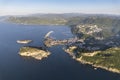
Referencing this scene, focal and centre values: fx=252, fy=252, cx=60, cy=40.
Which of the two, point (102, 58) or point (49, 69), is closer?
point (49, 69)

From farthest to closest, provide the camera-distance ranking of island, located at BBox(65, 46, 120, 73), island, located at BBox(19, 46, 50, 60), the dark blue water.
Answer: island, located at BBox(19, 46, 50, 60), island, located at BBox(65, 46, 120, 73), the dark blue water

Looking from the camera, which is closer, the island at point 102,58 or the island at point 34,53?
the island at point 102,58

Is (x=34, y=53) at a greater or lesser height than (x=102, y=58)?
lesser

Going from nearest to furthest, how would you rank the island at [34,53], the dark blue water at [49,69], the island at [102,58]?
the dark blue water at [49,69]
the island at [102,58]
the island at [34,53]

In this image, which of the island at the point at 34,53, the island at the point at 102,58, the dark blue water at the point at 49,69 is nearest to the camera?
the dark blue water at the point at 49,69

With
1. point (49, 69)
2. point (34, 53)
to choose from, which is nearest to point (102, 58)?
point (49, 69)

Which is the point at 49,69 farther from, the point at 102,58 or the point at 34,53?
the point at 34,53

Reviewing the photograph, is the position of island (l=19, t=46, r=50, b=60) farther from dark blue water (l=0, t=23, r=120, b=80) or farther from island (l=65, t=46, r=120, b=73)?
island (l=65, t=46, r=120, b=73)

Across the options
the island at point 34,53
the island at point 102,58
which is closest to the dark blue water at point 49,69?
the island at point 34,53

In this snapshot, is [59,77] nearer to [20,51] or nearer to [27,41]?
[20,51]

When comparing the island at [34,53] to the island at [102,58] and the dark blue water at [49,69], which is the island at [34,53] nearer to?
the dark blue water at [49,69]

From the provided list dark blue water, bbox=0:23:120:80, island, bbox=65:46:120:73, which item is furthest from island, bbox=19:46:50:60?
island, bbox=65:46:120:73

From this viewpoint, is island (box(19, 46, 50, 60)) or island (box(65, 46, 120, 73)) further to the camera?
island (box(19, 46, 50, 60))
